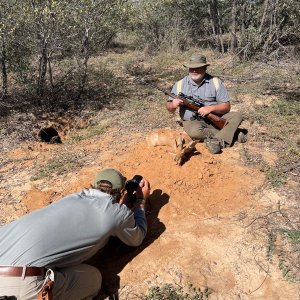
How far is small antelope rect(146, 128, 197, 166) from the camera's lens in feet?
15.9

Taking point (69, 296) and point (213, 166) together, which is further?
point (213, 166)

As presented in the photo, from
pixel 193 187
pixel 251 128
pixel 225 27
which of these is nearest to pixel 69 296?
pixel 193 187

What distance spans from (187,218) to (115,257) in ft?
3.09

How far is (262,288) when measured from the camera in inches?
128

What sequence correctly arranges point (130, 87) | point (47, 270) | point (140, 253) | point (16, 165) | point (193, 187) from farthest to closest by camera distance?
point (130, 87) < point (16, 165) < point (193, 187) < point (140, 253) < point (47, 270)

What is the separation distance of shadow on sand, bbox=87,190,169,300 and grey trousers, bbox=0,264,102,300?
0.17 metres

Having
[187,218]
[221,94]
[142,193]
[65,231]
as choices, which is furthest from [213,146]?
[65,231]

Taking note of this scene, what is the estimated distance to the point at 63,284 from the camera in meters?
2.86

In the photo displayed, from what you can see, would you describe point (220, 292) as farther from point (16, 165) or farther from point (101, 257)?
point (16, 165)

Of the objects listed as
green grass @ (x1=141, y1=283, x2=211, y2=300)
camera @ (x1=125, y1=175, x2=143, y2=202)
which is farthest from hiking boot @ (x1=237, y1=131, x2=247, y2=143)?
green grass @ (x1=141, y1=283, x2=211, y2=300)

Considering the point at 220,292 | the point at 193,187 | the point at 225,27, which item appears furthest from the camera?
the point at 225,27

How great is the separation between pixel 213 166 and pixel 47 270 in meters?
2.81

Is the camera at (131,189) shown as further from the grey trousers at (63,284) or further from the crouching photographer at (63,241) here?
the grey trousers at (63,284)

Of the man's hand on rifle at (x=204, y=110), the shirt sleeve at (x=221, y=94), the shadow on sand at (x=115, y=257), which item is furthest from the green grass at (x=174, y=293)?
the shirt sleeve at (x=221, y=94)
